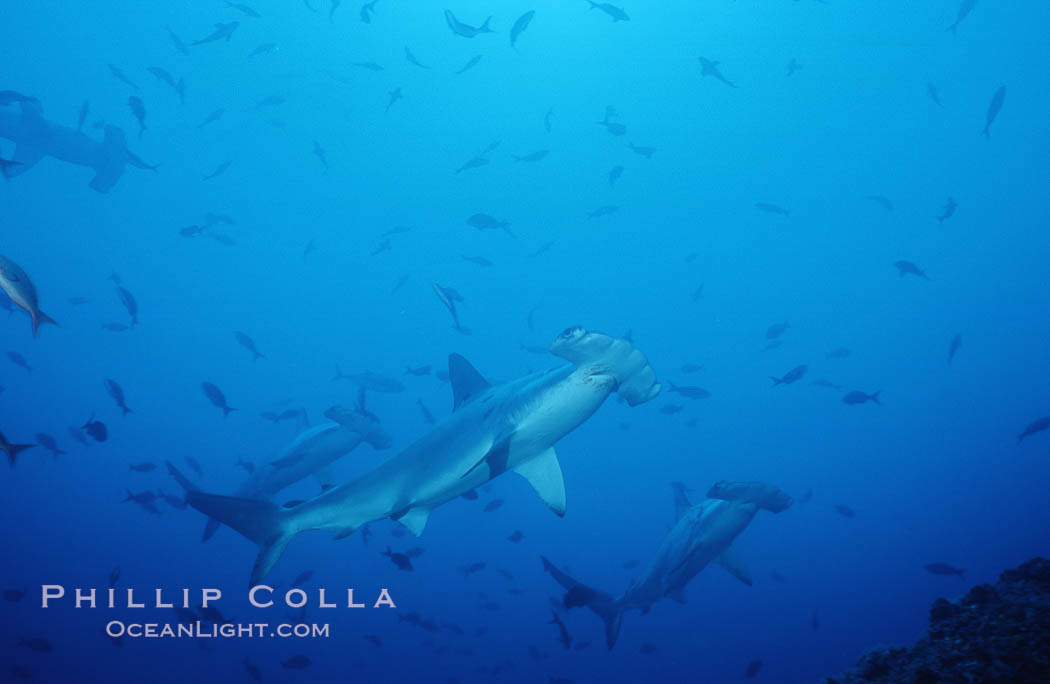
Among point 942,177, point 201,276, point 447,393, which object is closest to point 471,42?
point 447,393

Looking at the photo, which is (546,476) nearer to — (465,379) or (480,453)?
(480,453)

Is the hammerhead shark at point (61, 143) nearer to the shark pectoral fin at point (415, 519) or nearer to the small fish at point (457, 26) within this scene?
the small fish at point (457, 26)

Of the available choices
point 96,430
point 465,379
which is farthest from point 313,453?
point 465,379

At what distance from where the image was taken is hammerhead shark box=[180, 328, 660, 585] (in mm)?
3314

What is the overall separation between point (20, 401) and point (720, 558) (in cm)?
6594

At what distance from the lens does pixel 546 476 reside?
12.5ft

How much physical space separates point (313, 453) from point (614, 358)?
Answer: 5.42 metres

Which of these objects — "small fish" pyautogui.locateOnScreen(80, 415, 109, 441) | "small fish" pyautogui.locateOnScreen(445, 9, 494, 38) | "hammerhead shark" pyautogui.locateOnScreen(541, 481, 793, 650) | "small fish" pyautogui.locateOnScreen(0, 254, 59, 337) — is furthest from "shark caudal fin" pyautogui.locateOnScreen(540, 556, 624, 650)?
"small fish" pyautogui.locateOnScreen(445, 9, 494, 38)

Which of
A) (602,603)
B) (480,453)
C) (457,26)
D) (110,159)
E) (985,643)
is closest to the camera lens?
(985,643)

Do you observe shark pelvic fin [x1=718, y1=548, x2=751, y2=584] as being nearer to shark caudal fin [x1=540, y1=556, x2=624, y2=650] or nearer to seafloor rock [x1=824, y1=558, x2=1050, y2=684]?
shark caudal fin [x1=540, y1=556, x2=624, y2=650]

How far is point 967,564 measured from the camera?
35.4 m

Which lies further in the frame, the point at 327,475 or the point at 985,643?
the point at 327,475

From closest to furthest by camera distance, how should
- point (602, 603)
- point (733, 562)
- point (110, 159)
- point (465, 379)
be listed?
point (465, 379) → point (602, 603) → point (733, 562) → point (110, 159)

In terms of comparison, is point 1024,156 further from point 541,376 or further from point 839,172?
point 541,376
